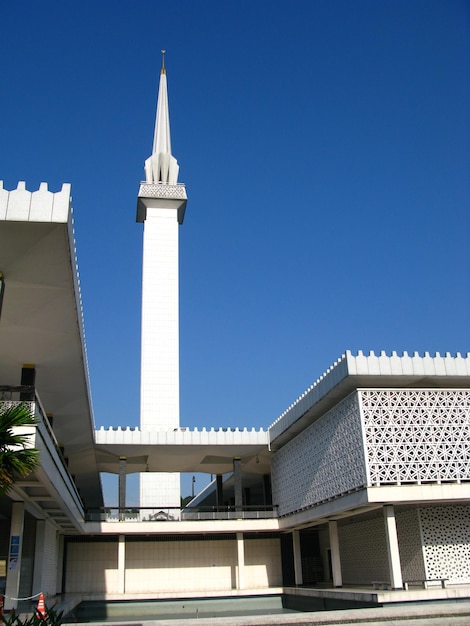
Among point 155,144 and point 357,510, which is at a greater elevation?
point 155,144

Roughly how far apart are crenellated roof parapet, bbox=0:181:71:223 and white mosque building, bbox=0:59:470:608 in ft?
0.06

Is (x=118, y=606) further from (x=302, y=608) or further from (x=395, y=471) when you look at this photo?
(x=395, y=471)

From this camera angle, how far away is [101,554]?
27.2 meters

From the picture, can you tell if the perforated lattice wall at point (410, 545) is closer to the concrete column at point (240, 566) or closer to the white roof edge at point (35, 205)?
the concrete column at point (240, 566)

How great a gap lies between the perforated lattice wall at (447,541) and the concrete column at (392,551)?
4.03ft

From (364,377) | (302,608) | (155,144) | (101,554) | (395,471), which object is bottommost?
(302,608)

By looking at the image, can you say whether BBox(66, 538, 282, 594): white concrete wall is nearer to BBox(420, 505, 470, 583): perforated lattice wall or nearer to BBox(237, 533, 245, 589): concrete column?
BBox(237, 533, 245, 589): concrete column

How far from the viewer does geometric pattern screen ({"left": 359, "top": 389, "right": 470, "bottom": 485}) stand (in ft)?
56.9

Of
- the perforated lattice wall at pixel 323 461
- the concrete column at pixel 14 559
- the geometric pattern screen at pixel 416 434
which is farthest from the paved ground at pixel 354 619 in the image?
the perforated lattice wall at pixel 323 461

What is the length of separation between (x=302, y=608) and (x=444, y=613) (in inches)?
497

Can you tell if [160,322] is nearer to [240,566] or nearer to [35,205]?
[240,566]

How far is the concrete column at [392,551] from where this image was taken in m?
17.0

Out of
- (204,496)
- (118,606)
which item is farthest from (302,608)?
(204,496)

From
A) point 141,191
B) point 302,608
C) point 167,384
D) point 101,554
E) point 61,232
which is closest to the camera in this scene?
point 61,232
